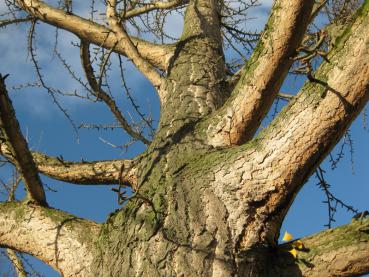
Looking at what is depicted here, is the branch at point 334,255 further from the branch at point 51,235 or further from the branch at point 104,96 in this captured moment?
the branch at point 104,96

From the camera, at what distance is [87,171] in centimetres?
278

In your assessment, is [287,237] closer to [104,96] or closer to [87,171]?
[87,171]

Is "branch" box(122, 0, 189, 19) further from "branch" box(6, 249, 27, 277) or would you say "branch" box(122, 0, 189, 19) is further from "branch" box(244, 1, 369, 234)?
"branch" box(244, 1, 369, 234)

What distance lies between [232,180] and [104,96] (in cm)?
205

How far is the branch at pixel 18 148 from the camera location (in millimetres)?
2090

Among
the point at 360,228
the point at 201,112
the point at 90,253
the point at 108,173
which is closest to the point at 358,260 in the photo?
the point at 360,228

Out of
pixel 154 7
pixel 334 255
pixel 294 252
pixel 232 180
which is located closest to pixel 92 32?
pixel 154 7

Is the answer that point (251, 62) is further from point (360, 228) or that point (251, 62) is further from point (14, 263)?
point (14, 263)

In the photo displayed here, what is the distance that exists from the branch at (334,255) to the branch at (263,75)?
65 centimetres

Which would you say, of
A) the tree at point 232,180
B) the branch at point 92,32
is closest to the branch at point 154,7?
the branch at point 92,32

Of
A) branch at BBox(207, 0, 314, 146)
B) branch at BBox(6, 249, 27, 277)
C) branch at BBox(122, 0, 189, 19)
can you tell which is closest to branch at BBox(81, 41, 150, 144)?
branch at BBox(122, 0, 189, 19)

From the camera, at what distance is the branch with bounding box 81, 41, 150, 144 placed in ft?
12.2

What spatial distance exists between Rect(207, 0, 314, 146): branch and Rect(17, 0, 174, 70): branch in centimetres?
129

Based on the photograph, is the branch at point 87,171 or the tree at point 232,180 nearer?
the tree at point 232,180
